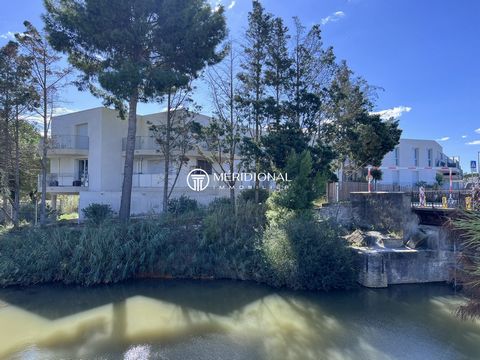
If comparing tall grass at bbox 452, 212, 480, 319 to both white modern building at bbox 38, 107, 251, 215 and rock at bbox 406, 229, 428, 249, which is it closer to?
rock at bbox 406, 229, 428, 249

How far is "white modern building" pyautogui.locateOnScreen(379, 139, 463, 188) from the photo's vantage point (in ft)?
109

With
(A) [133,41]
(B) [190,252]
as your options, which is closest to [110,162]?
(A) [133,41]

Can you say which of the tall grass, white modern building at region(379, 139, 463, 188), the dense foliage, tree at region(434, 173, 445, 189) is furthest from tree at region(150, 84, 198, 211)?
tree at region(434, 173, 445, 189)

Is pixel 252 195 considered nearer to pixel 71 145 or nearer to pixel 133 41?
pixel 133 41

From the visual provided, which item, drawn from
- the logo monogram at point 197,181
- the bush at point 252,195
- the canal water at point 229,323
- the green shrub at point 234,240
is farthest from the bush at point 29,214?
the green shrub at point 234,240

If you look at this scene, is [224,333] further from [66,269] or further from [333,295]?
[66,269]

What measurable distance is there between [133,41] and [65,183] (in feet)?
42.3

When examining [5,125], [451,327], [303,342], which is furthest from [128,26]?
[451,327]

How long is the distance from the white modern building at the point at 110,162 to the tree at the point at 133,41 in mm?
5143

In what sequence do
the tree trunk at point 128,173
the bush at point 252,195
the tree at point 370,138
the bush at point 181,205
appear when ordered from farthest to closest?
the tree at point 370,138, the bush at point 181,205, the bush at point 252,195, the tree trunk at point 128,173

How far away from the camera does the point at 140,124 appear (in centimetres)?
2333

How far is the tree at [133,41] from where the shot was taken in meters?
14.3

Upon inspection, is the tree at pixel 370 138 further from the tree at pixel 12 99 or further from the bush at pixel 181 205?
the tree at pixel 12 99

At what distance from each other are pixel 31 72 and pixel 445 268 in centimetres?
2031
